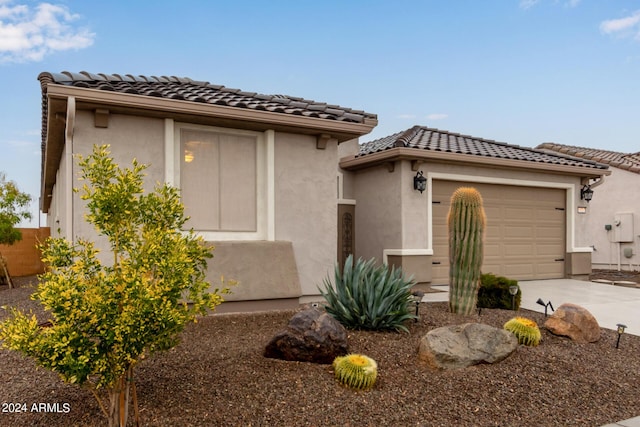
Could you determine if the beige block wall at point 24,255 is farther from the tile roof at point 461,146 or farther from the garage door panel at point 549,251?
the garage door panel at point 549,251

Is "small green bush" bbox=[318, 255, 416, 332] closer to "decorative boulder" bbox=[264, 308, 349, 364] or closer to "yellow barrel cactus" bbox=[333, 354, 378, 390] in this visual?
"decorative boulder" bbox=[264, 308, 349, 364]

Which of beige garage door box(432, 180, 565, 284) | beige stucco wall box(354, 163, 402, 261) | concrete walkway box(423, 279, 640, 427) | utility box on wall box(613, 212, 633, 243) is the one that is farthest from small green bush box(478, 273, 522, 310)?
utility box on wall box(613, 212, 633, 243)

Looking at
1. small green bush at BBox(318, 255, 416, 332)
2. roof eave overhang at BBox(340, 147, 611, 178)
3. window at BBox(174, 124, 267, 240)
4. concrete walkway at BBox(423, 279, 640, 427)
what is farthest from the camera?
roof eave overhang at BBox(340, 147, 611, 178)

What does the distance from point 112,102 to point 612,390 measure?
713cm

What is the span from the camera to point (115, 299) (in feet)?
10.5

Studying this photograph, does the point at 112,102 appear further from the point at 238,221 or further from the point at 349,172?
the point at 349,172

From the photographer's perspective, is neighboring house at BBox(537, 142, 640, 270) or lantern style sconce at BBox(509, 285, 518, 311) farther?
neighboring house at BBox(537, 142, 640, 270)

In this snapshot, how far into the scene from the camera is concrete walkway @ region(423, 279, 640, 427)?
26.5 feet

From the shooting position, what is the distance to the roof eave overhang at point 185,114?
6477 mm

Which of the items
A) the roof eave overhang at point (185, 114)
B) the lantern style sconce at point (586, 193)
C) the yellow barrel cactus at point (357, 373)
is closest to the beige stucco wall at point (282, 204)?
the roof eave overhang at point (185, 114)

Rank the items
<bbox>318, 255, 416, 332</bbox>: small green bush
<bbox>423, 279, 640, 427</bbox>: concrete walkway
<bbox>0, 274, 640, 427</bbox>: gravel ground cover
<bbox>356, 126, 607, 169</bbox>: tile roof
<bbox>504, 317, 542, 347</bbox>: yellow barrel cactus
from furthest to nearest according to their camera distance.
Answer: <bbox>356, 126, 607, 169</bbox>: tile roof
<bbox>423, 279, 640, 427</bbox>: concrete walkway
<bbox>318, 255, 416, 332</bbox>: small green bush
<bbox>504, 317, 542, 347</bbox>: yellow barrel cactus
<bbox>0, 274, 640, 427</bbox>: gravel ground cover

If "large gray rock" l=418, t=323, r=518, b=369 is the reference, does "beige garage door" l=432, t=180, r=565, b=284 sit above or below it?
above

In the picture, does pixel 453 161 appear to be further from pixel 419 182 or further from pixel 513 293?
Answer: pixel 513 293

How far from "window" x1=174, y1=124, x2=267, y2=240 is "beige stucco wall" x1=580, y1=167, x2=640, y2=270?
13847 millimetres
